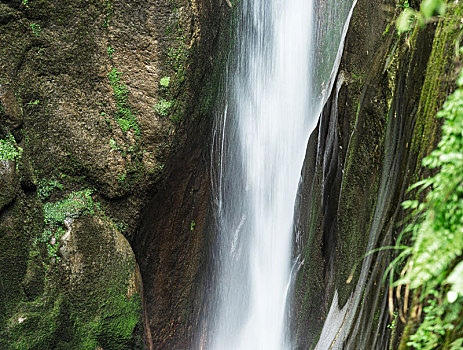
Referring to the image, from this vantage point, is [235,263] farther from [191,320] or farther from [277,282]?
[191,320]

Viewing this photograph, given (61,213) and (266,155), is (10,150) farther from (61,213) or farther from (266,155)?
(266,155)

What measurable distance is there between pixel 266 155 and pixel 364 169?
7.97ft

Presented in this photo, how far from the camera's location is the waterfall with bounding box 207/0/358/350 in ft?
22.2

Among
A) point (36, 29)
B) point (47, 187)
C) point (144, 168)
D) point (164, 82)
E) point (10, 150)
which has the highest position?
point (36, 29)

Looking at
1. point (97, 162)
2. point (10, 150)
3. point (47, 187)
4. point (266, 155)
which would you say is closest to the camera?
point (10, 150)

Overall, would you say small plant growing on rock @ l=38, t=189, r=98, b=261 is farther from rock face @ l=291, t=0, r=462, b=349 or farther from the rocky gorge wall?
rock face @ l=291, t=0, r=462, b=349

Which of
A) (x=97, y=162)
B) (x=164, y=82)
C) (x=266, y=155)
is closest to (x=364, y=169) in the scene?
(x=266, y=155)

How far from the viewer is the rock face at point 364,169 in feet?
11.2

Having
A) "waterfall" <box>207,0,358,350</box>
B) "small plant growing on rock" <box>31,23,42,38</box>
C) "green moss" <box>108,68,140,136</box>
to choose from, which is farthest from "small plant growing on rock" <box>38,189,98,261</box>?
"waterfall" <box>207,0,358,350</box>

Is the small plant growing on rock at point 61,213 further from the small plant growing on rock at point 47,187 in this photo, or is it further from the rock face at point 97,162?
the small plant growing on rock at point 47,187

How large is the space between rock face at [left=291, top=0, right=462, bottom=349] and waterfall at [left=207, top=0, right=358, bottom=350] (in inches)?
20.2

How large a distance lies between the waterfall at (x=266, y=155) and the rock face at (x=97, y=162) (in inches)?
40.9

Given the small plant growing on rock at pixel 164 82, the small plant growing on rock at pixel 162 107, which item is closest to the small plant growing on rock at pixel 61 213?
the small plant growing on rock at pixel 162 107

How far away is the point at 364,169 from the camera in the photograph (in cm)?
483
